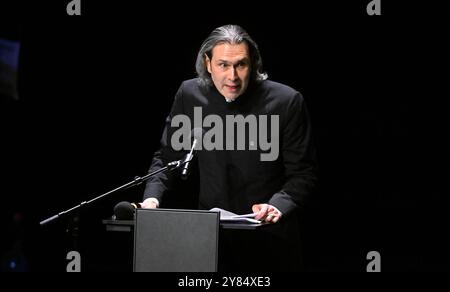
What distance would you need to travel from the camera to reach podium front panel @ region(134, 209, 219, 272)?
7.66 ft

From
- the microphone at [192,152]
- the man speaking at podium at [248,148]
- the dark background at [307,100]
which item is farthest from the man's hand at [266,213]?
the dark background at [307,100]

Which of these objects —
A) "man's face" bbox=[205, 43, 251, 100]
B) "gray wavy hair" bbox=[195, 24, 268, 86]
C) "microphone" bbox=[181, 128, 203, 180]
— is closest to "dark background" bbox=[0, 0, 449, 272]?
"gray wavy hair" bbox=[195, 24, 268, 86]

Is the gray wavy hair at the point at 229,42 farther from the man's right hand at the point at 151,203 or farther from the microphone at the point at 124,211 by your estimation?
the microphone at the point at 124,211

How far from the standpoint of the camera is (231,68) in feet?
9.05

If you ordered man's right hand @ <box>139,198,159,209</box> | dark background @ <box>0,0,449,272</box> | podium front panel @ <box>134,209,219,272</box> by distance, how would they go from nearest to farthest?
podium front panel @ <box>134,209,219,272</box>, man's right hand @ <box>139,198,159,209</box>, dark background @ <box>0,0,449,272</box>

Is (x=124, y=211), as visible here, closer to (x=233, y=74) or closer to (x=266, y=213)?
(x=266, y=213)

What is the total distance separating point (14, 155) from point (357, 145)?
2.53m

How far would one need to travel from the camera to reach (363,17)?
3871 mm

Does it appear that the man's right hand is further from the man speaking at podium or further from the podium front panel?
the podium front panel

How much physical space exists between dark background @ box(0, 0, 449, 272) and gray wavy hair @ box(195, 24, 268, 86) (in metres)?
1.04

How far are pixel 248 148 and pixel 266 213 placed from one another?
43 centimetres

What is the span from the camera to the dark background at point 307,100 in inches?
156

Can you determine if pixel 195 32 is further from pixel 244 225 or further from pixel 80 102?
pixel 244 225

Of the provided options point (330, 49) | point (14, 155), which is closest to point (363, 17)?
point (330, 49)
